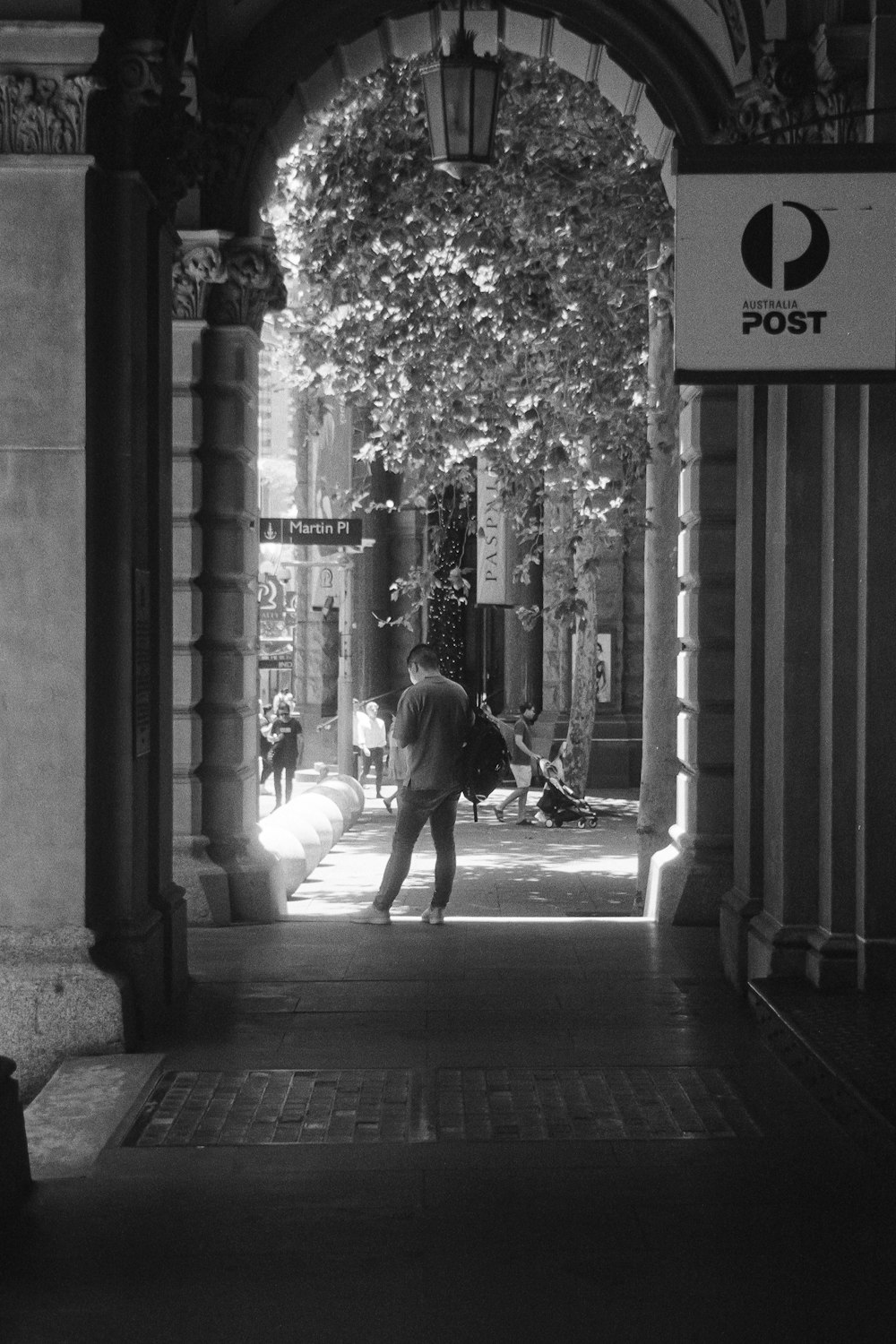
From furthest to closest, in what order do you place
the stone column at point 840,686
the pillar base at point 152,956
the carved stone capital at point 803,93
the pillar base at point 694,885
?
the pillar base at point 694,885 → the carved stone capital at point 803,93 → the stone column at point 840,686 → the pillar base at point 152,956

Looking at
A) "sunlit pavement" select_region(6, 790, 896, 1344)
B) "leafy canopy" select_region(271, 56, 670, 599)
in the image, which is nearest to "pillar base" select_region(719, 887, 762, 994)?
"sunlit pavement" select_region(6, 790, 896, 1344)

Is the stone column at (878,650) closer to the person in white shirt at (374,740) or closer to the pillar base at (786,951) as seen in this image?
the pillar base at (786,951)

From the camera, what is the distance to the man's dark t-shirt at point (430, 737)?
35.9ft

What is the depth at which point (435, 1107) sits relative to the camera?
6.57 meters

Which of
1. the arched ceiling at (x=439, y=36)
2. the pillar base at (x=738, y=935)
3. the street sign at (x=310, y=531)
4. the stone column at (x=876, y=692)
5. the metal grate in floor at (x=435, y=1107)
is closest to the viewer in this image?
the metal grate in floor at (x=435, y=1107)

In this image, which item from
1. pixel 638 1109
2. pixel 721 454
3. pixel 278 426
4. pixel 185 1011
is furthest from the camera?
pixel 278 426

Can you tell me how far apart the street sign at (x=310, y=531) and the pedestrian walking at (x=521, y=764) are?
5861 millimetres

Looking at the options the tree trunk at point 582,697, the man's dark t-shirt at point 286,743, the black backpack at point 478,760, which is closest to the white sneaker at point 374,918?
the black backpack at point 478,760

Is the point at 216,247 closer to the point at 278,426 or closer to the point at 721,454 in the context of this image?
the point at 721,454

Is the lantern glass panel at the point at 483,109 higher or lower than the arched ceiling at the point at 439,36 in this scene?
lower

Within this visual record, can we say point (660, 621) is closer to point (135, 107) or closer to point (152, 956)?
point (152, 956)

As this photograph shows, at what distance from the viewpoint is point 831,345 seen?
7.27 metres

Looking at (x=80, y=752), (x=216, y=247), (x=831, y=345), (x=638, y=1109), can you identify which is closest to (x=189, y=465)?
(x=216, y=247)

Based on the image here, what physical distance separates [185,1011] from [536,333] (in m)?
11.2
